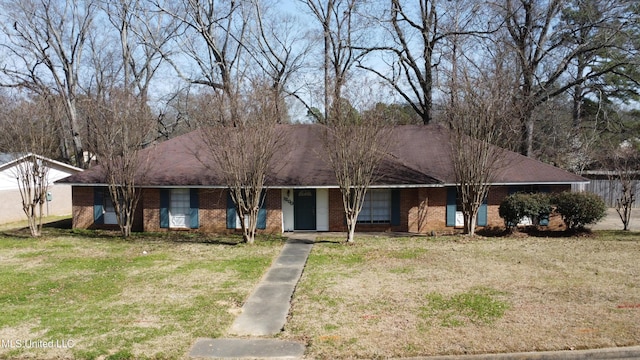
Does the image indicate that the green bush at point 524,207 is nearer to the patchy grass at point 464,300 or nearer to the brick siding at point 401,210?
the brick siding at point 401,210

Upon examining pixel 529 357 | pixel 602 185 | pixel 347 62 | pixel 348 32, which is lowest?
pixel 529 357

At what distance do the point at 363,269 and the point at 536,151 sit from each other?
22523 millimetres

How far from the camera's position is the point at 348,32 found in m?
30.3

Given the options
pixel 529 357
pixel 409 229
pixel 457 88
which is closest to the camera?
pixel 529 357

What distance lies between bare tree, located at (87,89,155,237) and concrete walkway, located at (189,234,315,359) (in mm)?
7966

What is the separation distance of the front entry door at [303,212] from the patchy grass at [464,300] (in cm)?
416

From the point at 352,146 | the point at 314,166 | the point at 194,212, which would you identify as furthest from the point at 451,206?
the point at 194,212

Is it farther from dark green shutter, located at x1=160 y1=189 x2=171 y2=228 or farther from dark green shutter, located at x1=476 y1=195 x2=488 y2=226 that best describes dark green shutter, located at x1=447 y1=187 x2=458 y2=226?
dark green shutter, located at x1=160 y1=189 x2=171 y2=228

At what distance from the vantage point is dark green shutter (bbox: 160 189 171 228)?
18.9 meters

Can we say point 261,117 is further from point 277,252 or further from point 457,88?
point 457,88

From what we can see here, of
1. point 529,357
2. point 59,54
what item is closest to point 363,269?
point 529,357

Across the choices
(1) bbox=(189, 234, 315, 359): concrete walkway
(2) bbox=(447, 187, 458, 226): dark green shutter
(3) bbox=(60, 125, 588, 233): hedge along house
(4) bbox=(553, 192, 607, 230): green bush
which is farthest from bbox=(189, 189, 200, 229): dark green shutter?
(4) bbox=(553, 192, 607, 230): green bush

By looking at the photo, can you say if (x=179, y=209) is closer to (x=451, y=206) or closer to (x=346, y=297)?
(x=451, y=206)

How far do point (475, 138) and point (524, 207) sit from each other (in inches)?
118
